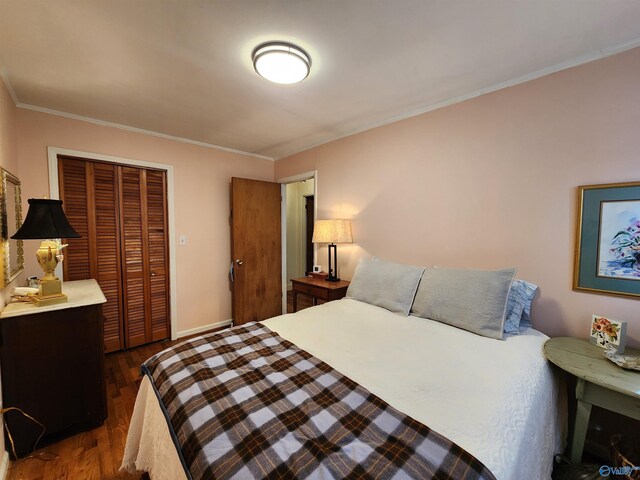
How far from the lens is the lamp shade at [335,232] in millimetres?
2699

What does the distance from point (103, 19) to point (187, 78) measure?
524 millimetres

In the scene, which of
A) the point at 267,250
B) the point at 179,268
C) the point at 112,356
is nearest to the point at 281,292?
the point at 267,250

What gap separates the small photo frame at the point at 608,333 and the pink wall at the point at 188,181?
342cm

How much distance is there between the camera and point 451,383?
113cm

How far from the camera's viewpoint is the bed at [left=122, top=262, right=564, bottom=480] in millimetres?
892

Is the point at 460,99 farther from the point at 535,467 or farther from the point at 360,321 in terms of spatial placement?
the point at 535,467

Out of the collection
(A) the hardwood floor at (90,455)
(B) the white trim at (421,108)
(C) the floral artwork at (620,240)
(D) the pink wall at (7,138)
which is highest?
(B) the white trim at (421,108)

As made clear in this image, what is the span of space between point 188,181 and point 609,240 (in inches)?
144

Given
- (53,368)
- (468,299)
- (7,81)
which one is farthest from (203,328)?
(468,299)

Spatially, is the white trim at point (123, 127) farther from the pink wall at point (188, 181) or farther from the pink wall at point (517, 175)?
the pink wall at point (517, 175)

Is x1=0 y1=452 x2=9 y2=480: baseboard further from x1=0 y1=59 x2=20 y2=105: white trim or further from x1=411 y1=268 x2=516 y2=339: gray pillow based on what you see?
x1=411 y1=268 x2=516 y2=339: gray pillow

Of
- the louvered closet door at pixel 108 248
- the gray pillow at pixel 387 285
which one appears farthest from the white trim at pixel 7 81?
the gray pillow at pixel 387 285

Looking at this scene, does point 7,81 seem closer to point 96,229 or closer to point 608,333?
point 96,229

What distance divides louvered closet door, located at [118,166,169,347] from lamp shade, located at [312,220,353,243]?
1798 mm
